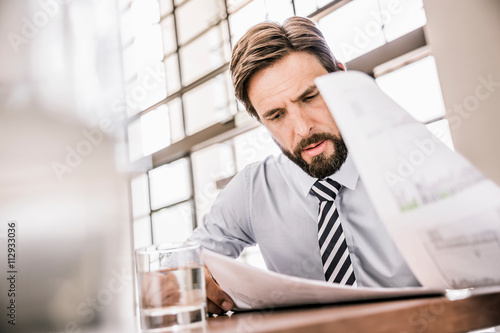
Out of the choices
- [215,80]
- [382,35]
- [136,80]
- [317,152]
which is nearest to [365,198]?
[317,152]

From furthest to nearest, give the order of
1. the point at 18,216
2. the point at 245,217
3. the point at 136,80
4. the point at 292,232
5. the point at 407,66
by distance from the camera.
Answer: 1. the point at 136,80
2. the point at 407,66
3. the point at 245,217
4. the point at 292,232
5. the point at 18,216

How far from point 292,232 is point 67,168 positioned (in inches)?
24.3

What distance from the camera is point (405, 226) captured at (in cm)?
36

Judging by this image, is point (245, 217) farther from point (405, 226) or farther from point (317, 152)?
point (405, 226)

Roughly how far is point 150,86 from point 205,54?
72cm

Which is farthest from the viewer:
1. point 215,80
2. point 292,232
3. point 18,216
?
point 215,80

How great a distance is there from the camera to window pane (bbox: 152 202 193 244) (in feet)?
11.2

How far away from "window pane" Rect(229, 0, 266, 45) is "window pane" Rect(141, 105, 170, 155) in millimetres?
993

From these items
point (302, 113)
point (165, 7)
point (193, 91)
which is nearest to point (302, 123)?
point (302, 113)

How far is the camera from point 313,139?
111cm

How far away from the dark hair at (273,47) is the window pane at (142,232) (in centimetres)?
270

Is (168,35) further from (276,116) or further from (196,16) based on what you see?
(276,116)

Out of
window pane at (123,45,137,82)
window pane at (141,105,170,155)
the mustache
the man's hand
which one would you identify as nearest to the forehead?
the mustache

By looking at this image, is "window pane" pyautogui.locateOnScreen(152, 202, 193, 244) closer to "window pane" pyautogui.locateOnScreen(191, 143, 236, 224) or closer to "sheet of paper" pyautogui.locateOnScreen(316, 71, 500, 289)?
"window pane" pyautogui.locateOnScreen(191, 143, 236, 224)
